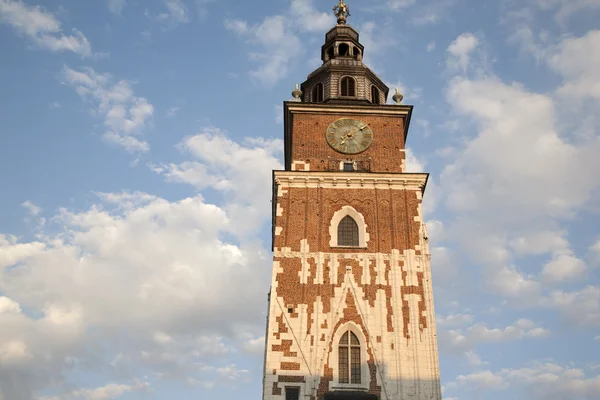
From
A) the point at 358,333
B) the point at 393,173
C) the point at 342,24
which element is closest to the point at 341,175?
the point at 393,173

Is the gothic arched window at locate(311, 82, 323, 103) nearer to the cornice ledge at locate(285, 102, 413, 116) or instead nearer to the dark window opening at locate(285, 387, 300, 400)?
the cornice ledge at locate(285, 102, 413, 116)

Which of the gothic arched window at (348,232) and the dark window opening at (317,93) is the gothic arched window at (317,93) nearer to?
the dark window opening at (317,93)

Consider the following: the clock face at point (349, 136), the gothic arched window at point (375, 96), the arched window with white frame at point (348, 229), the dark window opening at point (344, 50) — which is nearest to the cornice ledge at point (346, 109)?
the clock face at point (349, 136)

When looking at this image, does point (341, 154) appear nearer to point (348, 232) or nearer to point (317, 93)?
point (348, 232)

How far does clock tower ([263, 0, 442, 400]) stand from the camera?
86.5 feet

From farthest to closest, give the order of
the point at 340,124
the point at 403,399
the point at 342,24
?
the point at 342,24 → the point at 340,124 → the point at 403,399

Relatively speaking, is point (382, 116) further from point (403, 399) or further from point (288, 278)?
point (403, 399)

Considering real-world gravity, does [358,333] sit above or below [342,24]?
below

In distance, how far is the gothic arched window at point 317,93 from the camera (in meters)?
36.0

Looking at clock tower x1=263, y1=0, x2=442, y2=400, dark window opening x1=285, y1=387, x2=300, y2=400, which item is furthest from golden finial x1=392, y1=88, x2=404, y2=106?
dark window opening x1=285, y1=387, x2=300, y2=400

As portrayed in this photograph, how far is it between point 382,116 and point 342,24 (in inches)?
363

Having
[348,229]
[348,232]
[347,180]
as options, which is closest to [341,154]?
[347,180]

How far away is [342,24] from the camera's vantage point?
40.2m

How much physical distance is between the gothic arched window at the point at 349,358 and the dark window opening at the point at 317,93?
13717 millimetres
